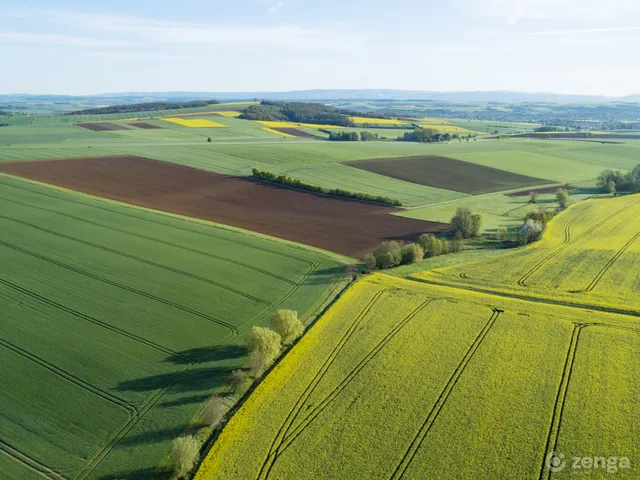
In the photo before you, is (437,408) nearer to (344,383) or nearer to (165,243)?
(344,383)

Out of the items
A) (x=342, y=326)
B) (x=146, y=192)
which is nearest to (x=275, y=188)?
(x=146, y=192)

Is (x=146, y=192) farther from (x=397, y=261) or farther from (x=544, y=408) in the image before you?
(x=544, y=408)

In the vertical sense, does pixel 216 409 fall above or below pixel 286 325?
below

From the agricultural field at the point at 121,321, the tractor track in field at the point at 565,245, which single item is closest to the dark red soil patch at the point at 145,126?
the agricultural field at the point at 121,321

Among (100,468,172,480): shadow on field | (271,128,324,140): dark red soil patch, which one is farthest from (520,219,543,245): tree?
(271,128,324,140): dark red soil patch

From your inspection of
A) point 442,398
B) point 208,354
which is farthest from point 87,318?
point 442,398

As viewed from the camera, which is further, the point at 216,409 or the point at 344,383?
the point at 344,383

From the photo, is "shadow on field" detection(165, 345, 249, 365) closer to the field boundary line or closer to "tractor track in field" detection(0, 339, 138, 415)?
"tractor track in field" detection(0, 339, 138, 415)
